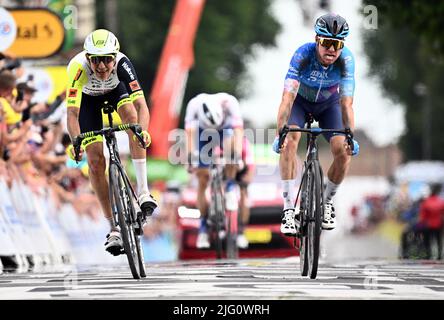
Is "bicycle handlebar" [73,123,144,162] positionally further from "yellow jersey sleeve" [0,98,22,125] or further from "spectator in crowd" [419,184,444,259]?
"spectator in crowd" [419,184,444,259]

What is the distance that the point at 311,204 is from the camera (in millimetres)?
11477

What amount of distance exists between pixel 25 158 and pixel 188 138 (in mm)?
2018

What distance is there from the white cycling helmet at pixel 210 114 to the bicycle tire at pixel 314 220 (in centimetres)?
531

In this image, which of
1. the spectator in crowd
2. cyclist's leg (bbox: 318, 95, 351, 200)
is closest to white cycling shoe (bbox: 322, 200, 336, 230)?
cyclist's leg (bbox: 318, 95, 351, 200)

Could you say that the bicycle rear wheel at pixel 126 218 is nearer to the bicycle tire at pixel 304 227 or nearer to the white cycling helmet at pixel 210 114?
the bicycle tire at pixel 304 227

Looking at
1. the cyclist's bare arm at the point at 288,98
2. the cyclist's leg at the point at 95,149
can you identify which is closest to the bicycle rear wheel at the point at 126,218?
the cyclist's leg at the point at 95,149

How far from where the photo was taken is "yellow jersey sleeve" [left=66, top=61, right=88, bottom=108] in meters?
11.9

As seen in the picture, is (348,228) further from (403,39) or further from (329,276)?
(329,276)

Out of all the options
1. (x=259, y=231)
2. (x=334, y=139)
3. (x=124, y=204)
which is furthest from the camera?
(x=259, y=231)

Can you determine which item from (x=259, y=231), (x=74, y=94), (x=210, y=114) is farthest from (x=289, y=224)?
(x=259, y=231)

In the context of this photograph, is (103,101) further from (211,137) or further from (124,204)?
(211,137)

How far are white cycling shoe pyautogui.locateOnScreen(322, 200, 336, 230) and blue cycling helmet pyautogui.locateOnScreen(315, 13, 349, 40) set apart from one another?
1.55 meters

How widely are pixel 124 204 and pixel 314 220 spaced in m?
1.58

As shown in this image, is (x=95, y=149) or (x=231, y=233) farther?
(x=231, y=233)
